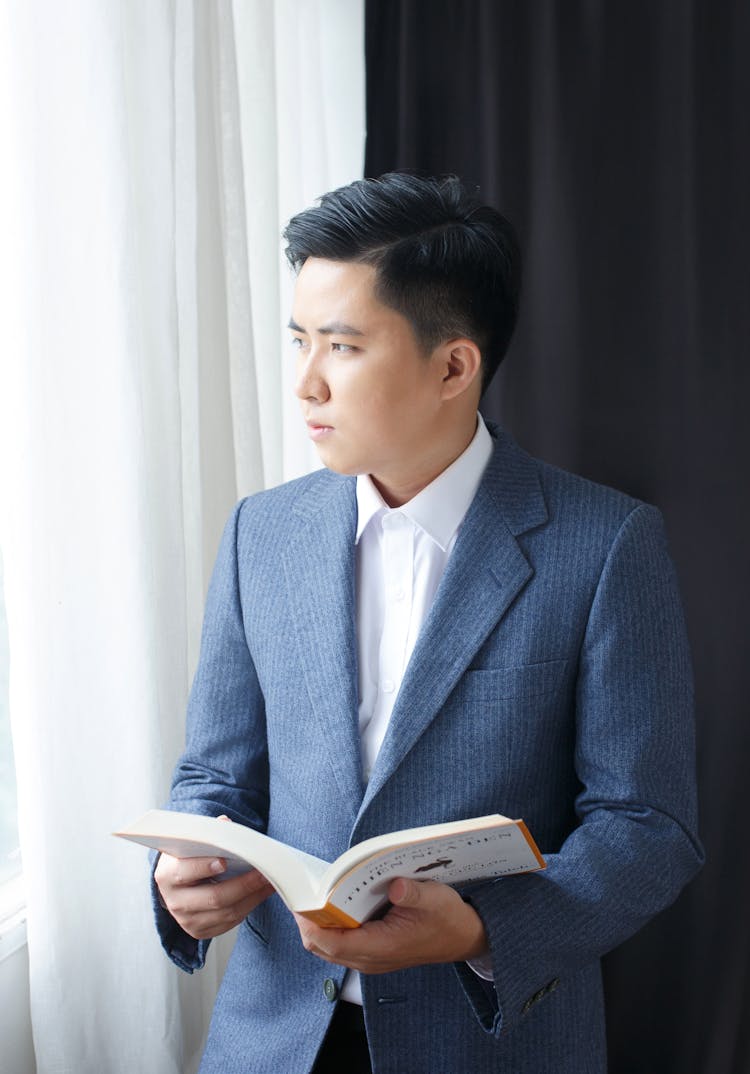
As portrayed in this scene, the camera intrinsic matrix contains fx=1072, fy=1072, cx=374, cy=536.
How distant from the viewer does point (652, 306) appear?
1.94 meters

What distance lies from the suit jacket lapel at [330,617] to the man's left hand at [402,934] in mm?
196

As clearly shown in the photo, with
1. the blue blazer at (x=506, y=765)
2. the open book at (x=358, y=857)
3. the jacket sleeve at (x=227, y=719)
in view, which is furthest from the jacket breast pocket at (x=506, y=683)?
the jacket sleeve at (x=227, y=719)

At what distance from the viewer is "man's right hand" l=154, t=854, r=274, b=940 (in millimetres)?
1208

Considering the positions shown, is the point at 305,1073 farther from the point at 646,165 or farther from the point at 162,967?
the point at 646,165

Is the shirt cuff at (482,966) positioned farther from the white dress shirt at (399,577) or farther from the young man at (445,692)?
the white dress shirt at (399,577)

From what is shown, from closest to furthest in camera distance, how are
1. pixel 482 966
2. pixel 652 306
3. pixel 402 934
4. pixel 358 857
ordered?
pixel 358 857 → pixel 402 934 → pixel 482 966 → pixel 652 306

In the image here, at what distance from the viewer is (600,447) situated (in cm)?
199

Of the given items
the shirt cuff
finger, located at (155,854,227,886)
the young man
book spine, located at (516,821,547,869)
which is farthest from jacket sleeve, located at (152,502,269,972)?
book spine, located at (516,821,547,869)

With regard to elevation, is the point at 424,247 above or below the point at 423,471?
above

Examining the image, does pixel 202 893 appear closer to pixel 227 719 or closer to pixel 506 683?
pixel 227 719

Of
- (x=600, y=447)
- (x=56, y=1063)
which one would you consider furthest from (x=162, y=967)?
(x=600, y=447)

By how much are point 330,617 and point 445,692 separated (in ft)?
0.60

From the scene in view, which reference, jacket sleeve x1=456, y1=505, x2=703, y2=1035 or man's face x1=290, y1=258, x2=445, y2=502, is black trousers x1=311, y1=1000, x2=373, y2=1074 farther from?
man's face x1=290, y1=258, x2=445, y2=502

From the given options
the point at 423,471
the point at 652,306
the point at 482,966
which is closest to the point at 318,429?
the point at 423,471
